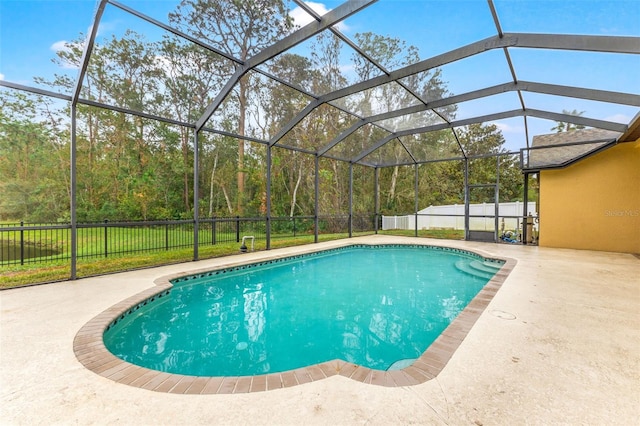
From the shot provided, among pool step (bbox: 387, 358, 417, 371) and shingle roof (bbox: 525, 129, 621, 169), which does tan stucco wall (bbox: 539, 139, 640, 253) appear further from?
pool step (bbox: 387, 358, 417, 371)

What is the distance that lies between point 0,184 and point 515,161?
61.4 feet

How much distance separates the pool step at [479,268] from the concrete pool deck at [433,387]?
2.75 m

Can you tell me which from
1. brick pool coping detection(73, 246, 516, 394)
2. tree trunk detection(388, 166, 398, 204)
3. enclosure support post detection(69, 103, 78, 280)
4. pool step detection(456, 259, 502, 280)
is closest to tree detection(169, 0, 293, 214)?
enclosure support post detection(69, 103, 78, 280)

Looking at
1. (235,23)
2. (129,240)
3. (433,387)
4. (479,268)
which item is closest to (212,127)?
(235,23)

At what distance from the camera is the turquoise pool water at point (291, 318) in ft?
9.75

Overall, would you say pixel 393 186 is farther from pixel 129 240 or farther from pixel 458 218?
pixel 129 240

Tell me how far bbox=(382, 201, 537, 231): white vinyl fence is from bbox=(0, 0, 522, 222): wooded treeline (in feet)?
5.41

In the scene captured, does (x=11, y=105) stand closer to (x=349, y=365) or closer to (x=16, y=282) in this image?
(x=16, y=282)

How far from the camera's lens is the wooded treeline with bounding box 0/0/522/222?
5.34m

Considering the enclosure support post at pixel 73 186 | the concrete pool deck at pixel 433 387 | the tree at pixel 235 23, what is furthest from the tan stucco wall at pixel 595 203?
the enclosure support post at pixel 73 186

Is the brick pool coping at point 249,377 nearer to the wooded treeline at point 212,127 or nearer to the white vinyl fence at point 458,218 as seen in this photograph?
the wooded treeline at point 212,127

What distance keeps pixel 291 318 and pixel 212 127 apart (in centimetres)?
606

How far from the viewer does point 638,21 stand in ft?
11.7

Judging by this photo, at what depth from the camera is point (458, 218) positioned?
13047 mm
